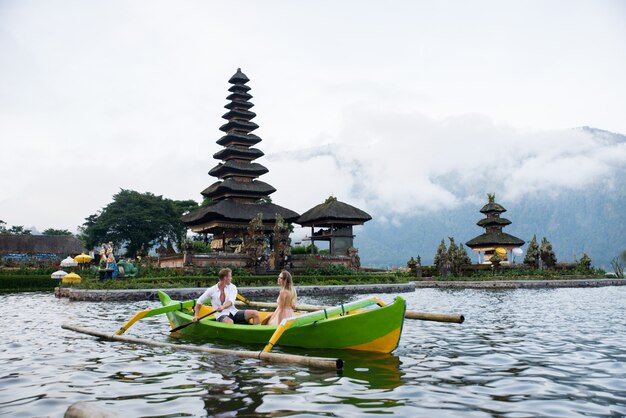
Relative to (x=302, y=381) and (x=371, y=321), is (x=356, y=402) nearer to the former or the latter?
(x=302, y=381)

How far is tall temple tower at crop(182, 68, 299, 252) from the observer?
4744 centimetres

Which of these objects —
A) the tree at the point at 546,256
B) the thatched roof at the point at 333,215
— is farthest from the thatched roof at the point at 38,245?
the tree at the point at 546,256

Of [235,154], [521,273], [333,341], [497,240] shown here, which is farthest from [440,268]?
[333,341]

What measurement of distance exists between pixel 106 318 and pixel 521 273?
3707 centimetres

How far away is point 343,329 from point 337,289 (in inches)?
871

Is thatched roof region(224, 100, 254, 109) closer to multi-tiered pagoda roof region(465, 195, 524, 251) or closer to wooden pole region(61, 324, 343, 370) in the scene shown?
multi-tiered pagoda roof region(465, 195, 524, 251)

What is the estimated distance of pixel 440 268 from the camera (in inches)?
1828

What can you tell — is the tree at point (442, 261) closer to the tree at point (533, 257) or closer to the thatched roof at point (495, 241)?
the tree at point (533, 257)

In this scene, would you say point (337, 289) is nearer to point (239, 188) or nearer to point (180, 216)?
point (239, 188)

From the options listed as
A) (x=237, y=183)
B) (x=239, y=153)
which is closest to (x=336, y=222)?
(x=237, y=183)

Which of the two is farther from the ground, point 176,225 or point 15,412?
point 176,225

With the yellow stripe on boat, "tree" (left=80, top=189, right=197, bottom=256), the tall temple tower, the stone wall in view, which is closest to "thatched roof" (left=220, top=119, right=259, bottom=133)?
the tall temple tower

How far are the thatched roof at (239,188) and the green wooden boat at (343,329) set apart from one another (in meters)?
38.2

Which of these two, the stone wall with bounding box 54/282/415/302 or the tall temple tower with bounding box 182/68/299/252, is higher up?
the tall temple tower with bounding box 182/68/299/252
